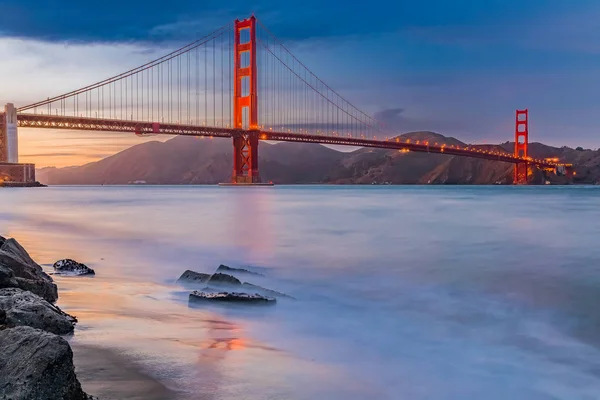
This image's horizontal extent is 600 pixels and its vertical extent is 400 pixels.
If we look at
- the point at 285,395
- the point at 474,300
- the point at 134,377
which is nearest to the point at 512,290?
the point at 474,300

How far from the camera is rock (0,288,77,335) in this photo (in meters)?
3.00

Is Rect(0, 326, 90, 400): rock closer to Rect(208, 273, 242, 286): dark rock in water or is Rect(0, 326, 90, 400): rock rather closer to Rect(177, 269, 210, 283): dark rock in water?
Rect(208, 273, 242, 286): dark rock in water

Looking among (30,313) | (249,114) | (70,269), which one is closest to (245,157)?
(249,114)

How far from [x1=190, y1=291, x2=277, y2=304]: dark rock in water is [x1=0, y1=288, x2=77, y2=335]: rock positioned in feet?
4.98

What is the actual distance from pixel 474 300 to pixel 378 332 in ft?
5.94

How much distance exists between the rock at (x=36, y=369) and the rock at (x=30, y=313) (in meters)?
0.82

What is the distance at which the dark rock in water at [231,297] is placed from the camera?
4.88 metres

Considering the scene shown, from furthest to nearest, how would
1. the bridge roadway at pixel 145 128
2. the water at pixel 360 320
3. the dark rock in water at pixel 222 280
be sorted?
the bridge roadway at pixel 145 128
the dark rock in water at pixel 222 280
the water at pixel 360 320

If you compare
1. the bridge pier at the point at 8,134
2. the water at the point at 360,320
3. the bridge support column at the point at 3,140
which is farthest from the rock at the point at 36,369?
the bridge support column at the point at 3,140

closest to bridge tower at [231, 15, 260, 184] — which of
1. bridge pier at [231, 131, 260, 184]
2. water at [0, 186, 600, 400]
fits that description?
bridge pier at [231, 131, 260, 184]

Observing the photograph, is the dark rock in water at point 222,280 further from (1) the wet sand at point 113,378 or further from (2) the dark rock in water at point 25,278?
(1) the wet sand at point 113,378

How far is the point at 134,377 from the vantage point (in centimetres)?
289

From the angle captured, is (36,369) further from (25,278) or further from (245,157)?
(245,157)

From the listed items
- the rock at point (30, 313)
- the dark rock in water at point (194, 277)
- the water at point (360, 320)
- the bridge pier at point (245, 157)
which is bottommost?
the water at point (360, 320)
